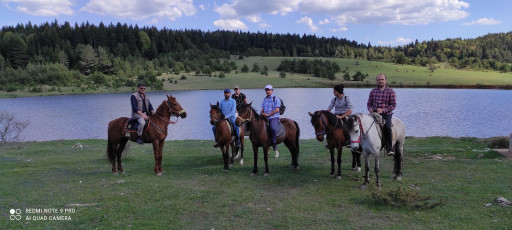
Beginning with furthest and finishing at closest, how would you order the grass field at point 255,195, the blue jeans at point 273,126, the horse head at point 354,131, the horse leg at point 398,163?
the blue jeans at point 273,126, the horse leg at point 398,163, the horse head at point 354,131, the grass field at point 255,195

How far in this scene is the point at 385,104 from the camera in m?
9.20

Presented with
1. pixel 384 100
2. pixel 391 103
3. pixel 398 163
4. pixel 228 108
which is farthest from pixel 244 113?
pixel 398 163

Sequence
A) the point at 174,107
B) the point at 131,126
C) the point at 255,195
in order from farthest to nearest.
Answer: the point at 174,107 < the point at 131,126 < the point at 255,195

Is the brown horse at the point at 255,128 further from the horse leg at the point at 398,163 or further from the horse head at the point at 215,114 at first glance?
the horse leg at the point at 398,163

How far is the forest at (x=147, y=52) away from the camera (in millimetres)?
91875

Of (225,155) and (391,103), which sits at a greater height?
(391,103)

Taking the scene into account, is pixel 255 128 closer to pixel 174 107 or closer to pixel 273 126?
pixel 273 126

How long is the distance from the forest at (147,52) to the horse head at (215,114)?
252 ft

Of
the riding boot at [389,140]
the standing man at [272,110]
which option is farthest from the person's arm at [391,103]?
the standing man at [272,110]

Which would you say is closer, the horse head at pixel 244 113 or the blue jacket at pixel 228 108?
the horse head at pixel 244 113

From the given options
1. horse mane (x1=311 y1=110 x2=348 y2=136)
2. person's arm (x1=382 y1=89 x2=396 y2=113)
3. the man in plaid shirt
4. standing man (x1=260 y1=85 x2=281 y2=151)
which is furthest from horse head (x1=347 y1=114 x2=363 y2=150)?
standing man (x1=260 y1=85 x2=281 y2=151)

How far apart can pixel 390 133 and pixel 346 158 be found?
4538mm

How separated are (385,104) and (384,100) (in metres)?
0.12

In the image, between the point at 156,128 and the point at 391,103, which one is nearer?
the point at 391,103
